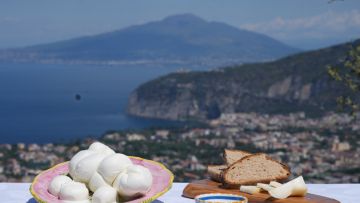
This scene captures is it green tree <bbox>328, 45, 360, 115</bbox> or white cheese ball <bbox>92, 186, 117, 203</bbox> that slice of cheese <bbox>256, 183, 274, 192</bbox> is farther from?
green tree <bbox>328, 45, 360, 115</bbox>

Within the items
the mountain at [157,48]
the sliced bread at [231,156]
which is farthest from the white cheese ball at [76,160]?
the mountain at [157,48]

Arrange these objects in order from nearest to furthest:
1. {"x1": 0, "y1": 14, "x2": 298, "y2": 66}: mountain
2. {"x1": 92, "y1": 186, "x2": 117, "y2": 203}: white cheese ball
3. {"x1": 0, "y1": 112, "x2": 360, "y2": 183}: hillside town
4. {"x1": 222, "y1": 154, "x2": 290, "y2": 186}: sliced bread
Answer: {"x1": 92, "y1": 186, "x2": 117, "y2": 203}: white cheese ball, {"x1": 222, "y1": 154, "x2": 290, "y2": 186}: sliced bread, {"x1": 0, "y1": 112, "x2": 360, "y2": 183}: hillside town, {"x1": 0, "y1": 14, "x2": 298, "y2": 66}: mountain

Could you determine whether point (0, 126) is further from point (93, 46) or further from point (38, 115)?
point (93, 46)

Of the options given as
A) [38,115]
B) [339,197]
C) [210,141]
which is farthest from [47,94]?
[339,197]

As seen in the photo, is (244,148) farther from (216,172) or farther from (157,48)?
(157,48)

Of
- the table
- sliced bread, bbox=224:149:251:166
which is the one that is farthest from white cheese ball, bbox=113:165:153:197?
sliced bread, bbox=224:149:251:166

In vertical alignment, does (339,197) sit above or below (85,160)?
below

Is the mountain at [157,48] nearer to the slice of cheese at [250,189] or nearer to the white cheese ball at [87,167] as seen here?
the slice of cheese at [250,189]
